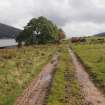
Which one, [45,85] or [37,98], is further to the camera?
[45,85]

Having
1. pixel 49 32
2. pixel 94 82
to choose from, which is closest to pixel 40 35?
pixel 49 32

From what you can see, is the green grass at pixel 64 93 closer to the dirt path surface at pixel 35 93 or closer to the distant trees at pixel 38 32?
the dirt path surface at pixel 35 93

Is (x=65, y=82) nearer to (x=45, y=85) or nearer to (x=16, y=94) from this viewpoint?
(x=45, y=85)

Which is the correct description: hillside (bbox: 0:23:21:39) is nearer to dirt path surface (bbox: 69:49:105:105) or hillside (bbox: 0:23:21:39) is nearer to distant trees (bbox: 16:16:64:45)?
distant trees (bbox: 16:16:64:45)

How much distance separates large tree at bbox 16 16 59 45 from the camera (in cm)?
9006

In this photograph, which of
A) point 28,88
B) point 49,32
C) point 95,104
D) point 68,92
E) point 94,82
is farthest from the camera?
point 49,32

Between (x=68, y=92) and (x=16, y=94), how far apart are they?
2.35 meters

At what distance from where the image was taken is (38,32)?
9206 cm

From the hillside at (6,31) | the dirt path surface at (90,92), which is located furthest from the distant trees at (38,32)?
the dirt path surface at (90,92)

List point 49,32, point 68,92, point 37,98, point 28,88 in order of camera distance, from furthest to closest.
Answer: point 49,32 < point 28,88 < point 68,92 < point 37,98

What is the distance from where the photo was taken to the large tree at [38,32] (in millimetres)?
90062

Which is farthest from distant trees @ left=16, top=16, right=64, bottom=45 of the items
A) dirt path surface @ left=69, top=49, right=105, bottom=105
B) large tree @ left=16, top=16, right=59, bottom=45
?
dirt path surface @ left=69, top=49, right=105, bottom=105

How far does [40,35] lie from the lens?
90625 millimetres

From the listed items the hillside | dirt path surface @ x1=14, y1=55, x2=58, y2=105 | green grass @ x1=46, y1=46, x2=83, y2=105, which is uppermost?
the hillside
